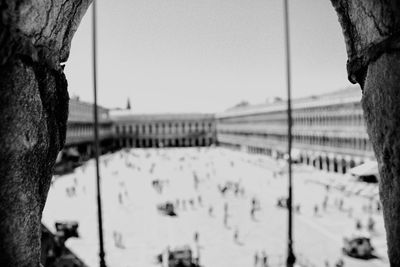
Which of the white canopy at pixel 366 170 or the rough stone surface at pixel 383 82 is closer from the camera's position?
the rough stone surface at pixel 383 82

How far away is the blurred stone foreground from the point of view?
225cm

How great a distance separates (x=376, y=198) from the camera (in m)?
27.9

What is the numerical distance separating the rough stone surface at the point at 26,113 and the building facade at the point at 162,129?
10191 cm

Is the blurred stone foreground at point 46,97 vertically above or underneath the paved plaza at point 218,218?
above

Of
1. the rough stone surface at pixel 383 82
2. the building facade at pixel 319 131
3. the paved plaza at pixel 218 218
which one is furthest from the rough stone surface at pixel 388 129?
the building facade at pixel 319 131

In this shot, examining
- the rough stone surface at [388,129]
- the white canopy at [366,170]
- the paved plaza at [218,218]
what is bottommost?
the paved plaza at [218,218]

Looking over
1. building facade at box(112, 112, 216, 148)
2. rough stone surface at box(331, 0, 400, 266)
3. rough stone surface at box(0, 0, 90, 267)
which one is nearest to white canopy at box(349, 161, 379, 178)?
rough stone surface at box(331, 0, 400, 266)

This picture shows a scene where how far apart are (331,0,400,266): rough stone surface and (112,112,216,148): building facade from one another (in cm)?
10171

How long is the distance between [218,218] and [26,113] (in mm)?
23563

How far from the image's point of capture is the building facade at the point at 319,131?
39.2 meters

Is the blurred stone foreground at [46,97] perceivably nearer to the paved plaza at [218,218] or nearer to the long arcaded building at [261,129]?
the paved plaza at [218,218]

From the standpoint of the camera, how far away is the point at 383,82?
2812 millimetres

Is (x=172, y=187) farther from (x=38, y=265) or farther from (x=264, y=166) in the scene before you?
(x=38, y=265)

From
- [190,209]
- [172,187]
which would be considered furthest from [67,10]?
[172,187]
